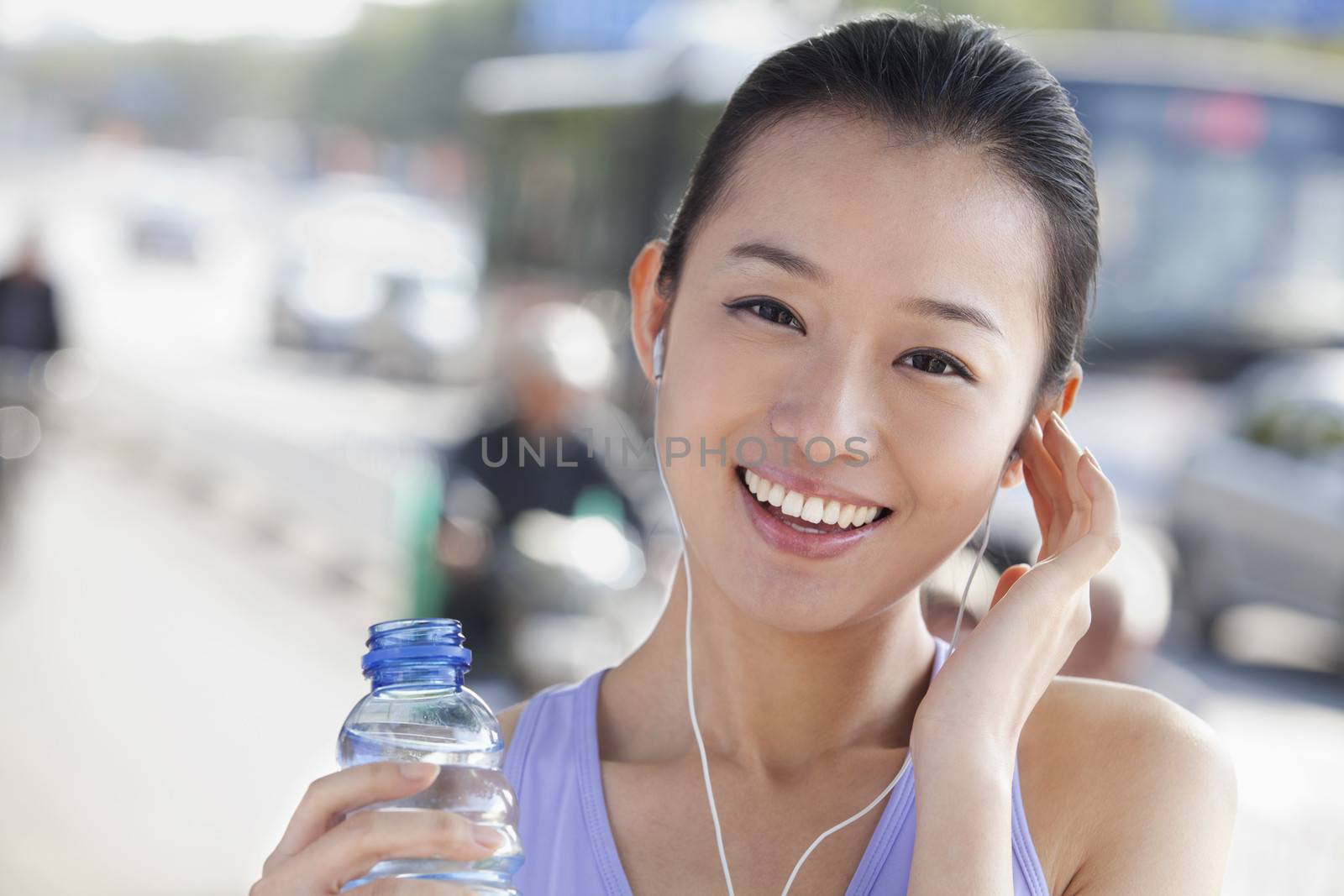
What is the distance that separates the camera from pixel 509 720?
74.9 inches

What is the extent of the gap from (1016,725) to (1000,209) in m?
0.55

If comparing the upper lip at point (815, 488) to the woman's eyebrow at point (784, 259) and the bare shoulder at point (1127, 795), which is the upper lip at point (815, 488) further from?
the bare shoulder at point (1127, 795)

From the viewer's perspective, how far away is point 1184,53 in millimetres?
9438

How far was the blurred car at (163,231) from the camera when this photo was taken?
36094 millimetres

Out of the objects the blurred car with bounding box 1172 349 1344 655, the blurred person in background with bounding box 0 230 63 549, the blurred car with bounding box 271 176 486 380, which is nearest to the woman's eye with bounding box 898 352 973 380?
the blurred car with bounding box 1172 349 1344 655

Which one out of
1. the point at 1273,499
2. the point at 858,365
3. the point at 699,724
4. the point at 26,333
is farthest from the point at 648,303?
the point at 26,333

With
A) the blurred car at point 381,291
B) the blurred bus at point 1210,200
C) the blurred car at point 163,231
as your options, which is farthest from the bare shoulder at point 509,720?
the blurred car at point 163,231

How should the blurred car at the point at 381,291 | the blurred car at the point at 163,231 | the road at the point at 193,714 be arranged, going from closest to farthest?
the road at the point at 193,714 < the blurred car at the point at 381,291 < the blurred car at the point at 163,231

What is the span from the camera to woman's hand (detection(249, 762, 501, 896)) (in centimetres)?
138

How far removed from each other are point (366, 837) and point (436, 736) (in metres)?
0.22

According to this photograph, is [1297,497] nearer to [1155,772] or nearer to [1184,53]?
[1184,53]

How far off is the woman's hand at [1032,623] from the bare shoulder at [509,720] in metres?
0.53

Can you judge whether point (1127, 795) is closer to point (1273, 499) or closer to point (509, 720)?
point (509, 720)

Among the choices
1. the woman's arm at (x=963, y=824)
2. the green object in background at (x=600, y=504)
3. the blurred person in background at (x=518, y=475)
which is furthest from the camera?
the green object in background at (x=600, y=504)
